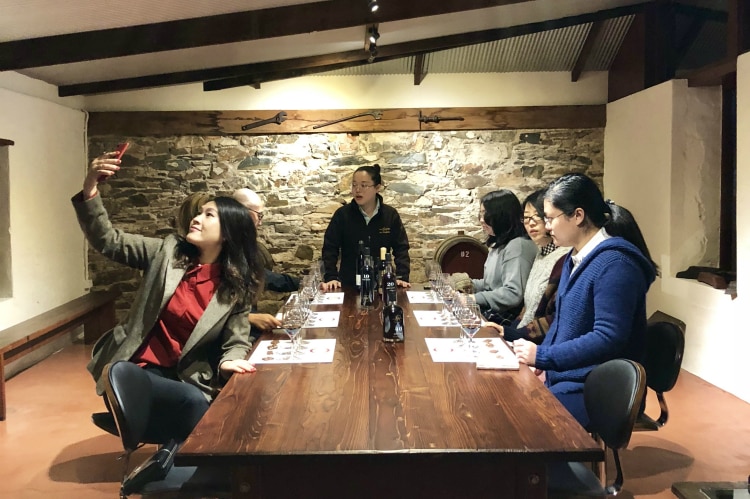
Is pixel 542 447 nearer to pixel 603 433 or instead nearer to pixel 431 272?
pixel 603 433

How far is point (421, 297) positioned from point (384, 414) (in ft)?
6.70

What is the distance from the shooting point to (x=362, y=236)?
15.7 ft

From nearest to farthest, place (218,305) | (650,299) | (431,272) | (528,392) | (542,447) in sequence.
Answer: (542,447)
(528,392)
(218,305)
(431,272)
(650,299)

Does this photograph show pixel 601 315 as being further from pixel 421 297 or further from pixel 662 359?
pixel 421 297

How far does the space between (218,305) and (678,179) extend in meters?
4.13

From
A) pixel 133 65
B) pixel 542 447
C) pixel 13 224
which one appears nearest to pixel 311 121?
pixel 133 65

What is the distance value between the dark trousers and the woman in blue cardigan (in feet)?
4.08

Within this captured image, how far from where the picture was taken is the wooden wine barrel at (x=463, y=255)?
20.9 ft

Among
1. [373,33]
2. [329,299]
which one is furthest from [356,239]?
[373,33]

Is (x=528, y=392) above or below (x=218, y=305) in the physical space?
below

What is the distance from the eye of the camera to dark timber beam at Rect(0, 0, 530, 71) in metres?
4.11

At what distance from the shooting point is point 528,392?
1951mm

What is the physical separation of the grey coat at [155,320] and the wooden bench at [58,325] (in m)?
1.89

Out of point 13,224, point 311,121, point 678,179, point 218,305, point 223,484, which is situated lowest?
point 223,484
